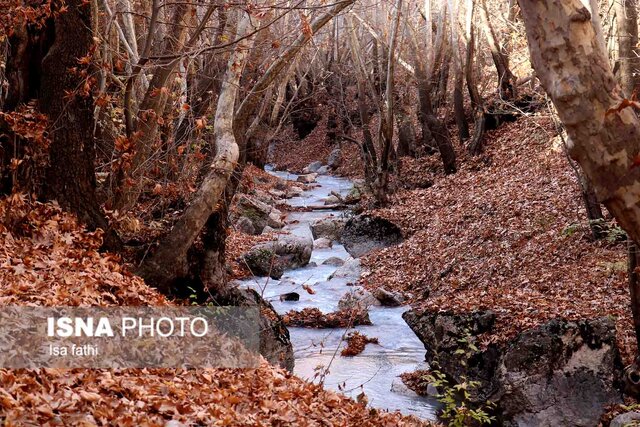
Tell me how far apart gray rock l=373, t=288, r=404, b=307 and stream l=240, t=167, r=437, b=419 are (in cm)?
17

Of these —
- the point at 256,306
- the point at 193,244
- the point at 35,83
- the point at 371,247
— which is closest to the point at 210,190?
the point at 193,244

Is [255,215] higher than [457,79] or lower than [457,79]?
lower

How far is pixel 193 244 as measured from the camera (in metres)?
9.25

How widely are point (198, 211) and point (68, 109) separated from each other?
2.06 m

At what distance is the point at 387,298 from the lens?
13031 mm

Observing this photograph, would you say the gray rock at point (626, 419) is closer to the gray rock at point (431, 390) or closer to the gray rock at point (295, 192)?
the gray rock at point (431, 390)

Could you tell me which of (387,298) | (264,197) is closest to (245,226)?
(264,197)

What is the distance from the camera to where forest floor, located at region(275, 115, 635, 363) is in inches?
375

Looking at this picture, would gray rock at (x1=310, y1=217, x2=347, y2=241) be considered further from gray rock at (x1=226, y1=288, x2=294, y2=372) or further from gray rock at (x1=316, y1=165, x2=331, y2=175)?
gray rock at (x1=316, y1=165, x2=331, y2=175)

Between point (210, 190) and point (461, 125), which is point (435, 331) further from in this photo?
point (461, 125)

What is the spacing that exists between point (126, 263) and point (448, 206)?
34.7 ft

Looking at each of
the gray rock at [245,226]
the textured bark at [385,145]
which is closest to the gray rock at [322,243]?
the gray rock at [245,226]

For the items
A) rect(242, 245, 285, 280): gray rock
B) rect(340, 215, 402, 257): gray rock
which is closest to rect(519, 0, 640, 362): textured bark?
rect(242, 245, 285, 280): gray rock

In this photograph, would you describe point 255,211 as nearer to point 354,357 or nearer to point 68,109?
point 354,357
